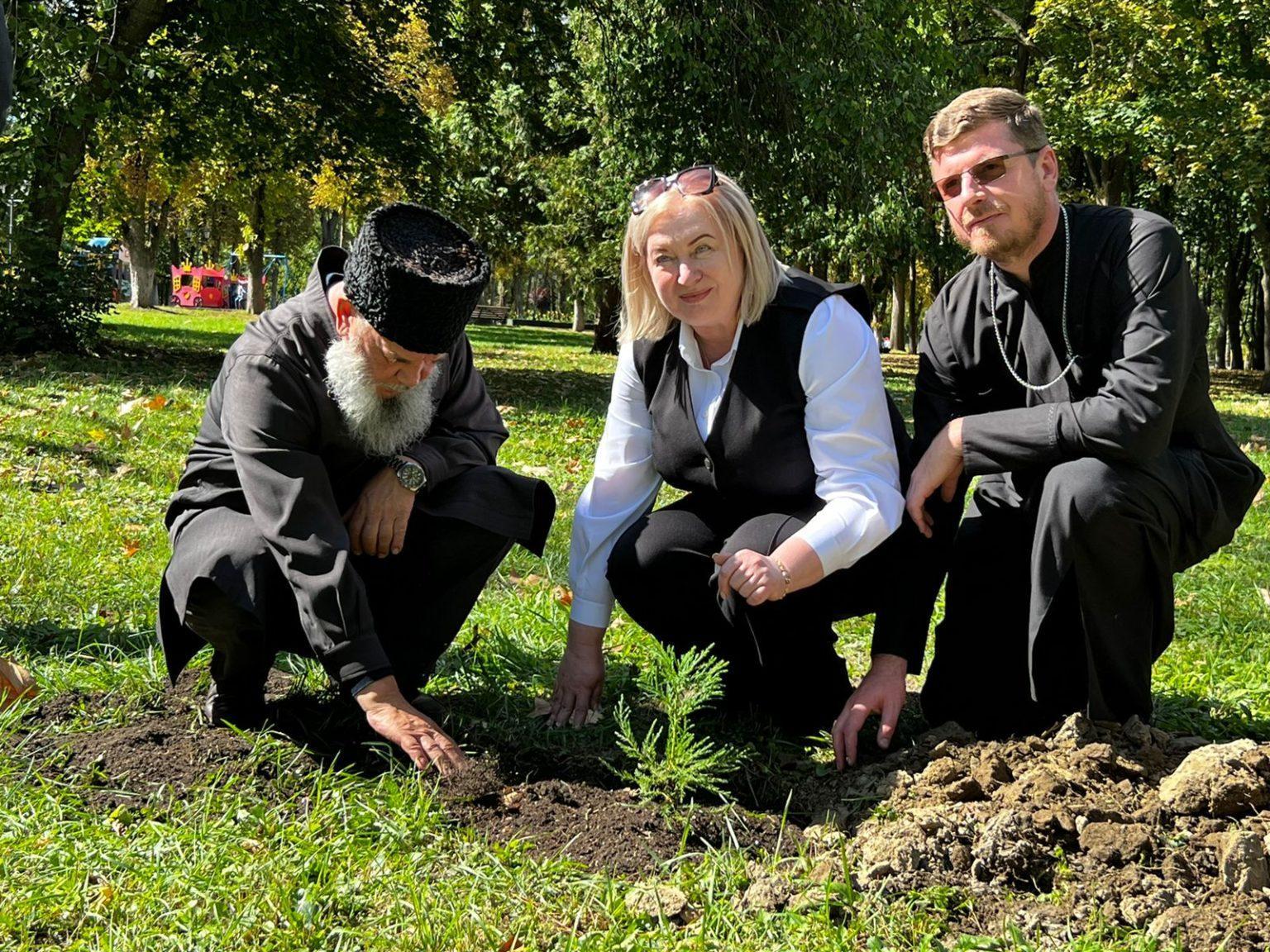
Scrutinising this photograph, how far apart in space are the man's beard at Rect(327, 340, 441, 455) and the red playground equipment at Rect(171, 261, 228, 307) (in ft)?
164

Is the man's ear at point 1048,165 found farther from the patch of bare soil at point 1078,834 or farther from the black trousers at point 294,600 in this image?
the black trousers at point 294,600

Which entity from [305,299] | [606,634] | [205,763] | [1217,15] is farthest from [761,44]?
[1217,15]

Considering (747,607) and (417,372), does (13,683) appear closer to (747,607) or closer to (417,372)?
(417,372)

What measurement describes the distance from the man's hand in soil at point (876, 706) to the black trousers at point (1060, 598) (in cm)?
36

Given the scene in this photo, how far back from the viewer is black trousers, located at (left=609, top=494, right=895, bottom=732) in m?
3.50

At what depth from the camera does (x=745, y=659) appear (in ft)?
12.2

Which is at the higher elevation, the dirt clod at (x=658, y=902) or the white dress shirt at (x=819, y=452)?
the white dress shirt at (x=819, y=452)

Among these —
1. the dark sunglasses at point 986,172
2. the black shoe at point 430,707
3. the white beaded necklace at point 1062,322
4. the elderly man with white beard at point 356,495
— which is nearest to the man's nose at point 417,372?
the elderly man with white beard at point 356,495

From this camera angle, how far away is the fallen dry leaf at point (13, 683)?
11.8 ft

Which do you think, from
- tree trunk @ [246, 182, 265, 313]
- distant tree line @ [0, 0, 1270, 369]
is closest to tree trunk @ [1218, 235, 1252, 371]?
distant tree line @ [0, 0, 1270, 369]

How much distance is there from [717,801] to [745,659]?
1.94 ft

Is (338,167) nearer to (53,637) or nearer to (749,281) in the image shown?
(53,637)

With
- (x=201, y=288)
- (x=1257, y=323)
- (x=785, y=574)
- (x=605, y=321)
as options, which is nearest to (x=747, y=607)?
(x=785, y=574)

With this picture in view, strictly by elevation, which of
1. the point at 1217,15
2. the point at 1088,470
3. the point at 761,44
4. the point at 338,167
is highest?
the point at 1217,15
